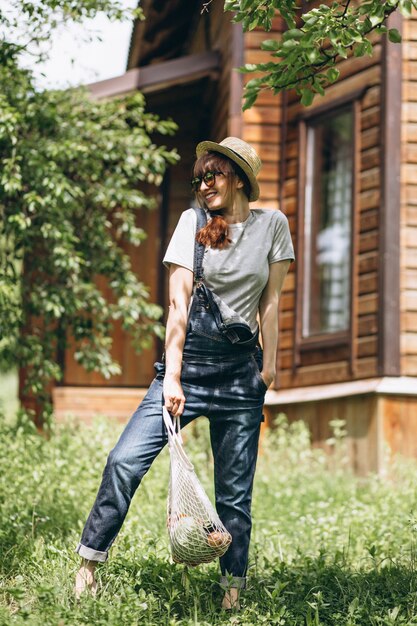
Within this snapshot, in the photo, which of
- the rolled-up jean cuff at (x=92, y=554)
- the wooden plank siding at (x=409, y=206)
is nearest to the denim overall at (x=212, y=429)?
the rolled-up jean cuff at (x=92, y=554)

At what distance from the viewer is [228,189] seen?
440 cm

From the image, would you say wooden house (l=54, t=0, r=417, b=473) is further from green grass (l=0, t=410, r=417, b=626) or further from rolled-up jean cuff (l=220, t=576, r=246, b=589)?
rolled-up jean cuff (l=220, t=576, r=246, b=589)

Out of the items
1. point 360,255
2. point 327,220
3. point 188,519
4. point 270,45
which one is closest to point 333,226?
point 327,220

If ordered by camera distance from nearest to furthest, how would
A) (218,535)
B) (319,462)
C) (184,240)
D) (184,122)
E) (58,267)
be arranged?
(218,535) → (184,240) → (58,267) → (319,462) → (184,122)

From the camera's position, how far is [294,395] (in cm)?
974

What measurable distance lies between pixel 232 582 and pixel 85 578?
0.62 meters

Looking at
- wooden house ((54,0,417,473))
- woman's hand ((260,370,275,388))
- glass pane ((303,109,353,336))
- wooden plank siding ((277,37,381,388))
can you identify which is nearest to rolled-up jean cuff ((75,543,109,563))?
woman's hand ((260,370,275,388))

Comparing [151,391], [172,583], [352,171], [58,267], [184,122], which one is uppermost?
[184,122]

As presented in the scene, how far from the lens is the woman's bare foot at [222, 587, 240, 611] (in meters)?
4.25

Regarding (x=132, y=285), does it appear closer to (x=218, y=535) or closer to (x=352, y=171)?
(x=352, y=171)

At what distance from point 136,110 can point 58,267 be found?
1.58 metres

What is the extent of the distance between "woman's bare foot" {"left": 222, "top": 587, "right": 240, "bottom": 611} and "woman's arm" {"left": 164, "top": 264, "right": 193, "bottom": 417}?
798 mm

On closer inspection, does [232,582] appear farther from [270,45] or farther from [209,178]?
[270,45]

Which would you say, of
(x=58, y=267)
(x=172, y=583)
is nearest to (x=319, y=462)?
(x=58, y=267)
